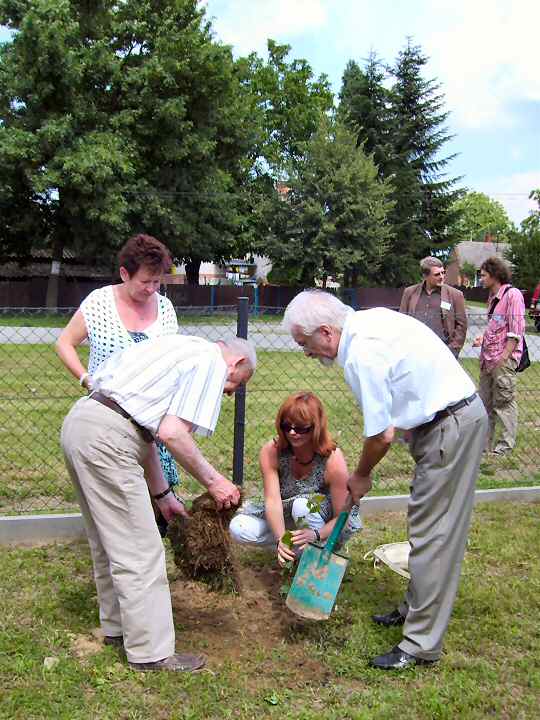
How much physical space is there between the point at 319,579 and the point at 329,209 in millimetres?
22275

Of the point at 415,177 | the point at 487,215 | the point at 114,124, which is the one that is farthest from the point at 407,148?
the point at 487,215

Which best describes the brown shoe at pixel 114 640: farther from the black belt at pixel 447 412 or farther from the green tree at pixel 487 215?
the green tree at pixel 487 215

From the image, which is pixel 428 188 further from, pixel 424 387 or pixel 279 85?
pixel 424 387

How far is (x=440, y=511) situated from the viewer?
8.83 feet

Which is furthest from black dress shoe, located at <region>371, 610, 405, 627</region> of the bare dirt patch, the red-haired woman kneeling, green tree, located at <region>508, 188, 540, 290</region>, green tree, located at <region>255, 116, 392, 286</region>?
green tree, located at <region>508, 188, 540, 290</region>

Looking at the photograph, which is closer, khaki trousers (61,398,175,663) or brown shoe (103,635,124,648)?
khaki trousers (61,398,175,663)

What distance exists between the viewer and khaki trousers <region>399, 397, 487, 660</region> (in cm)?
266

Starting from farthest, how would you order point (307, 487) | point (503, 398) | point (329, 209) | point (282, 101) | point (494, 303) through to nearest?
point (282, 101) → point (329, 209) → point (494, 303) → point (503, 398) → point (307, 487)

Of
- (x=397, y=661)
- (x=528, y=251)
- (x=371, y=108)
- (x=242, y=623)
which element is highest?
(x=371, y=108)

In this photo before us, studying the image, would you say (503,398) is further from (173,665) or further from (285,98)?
(285,98)

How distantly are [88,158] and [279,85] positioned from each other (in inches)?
704

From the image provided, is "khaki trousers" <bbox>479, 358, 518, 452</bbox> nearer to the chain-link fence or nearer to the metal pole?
the chain-link fence

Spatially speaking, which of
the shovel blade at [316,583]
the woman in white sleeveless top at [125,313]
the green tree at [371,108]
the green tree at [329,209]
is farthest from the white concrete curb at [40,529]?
the green tree at [371,108]

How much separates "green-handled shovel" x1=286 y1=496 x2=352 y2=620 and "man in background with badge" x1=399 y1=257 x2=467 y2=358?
344 centimetres
